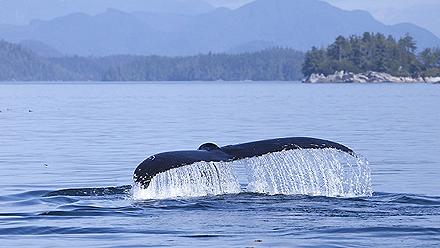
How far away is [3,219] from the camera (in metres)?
13.5

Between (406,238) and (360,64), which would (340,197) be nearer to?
(406,238)

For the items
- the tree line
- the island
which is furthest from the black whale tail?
the tree line

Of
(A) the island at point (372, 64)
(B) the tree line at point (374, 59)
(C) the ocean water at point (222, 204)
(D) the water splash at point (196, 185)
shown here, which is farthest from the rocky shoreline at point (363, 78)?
(D) the water splash at point (196, 185)

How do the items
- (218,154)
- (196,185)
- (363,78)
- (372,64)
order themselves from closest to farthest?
(218,154), (196,185), (363,78), (372,64)

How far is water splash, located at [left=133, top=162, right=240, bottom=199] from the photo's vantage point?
13617 millimetres

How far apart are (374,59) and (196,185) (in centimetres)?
17246

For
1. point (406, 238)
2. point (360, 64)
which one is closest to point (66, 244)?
point (406, 238)

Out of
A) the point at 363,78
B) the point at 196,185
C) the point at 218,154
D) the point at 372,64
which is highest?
the point at 372,64

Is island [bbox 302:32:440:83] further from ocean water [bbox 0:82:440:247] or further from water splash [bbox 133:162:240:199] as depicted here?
water splash [bbox 133:162:240:199]

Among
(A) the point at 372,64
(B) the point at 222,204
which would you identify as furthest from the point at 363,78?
(B) the point at 222,204

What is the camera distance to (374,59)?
184 m

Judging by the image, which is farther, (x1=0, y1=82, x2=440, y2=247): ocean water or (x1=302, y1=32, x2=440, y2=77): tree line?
(x1=302, y1=32, x2=440, y2=77): tree line

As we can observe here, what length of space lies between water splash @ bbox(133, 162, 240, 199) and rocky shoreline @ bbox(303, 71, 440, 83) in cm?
16524

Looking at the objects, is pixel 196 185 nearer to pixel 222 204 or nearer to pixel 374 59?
pixel 222 204
